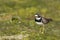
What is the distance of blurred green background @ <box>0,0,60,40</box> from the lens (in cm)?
1852

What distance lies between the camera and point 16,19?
70.1ft

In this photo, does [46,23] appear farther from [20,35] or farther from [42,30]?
[20,35]

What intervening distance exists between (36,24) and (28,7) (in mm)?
10331

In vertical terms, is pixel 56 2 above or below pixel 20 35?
below

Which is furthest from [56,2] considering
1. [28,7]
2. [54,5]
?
[28,7]

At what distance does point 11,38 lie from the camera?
56.0ft

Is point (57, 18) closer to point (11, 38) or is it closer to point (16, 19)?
point (16, 19)

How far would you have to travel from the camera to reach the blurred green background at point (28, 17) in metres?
18.5

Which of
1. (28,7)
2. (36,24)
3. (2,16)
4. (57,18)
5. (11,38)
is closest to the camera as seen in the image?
(11,38)

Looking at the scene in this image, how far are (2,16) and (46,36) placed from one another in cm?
861

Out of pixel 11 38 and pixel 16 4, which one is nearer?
pixel 11 38

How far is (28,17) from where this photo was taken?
2705cm

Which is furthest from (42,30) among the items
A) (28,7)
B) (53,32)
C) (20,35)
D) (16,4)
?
(16,4)

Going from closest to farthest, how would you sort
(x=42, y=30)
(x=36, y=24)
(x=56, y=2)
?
(x=42, y=30), (x=36, y=24), (x=56, y=2)
